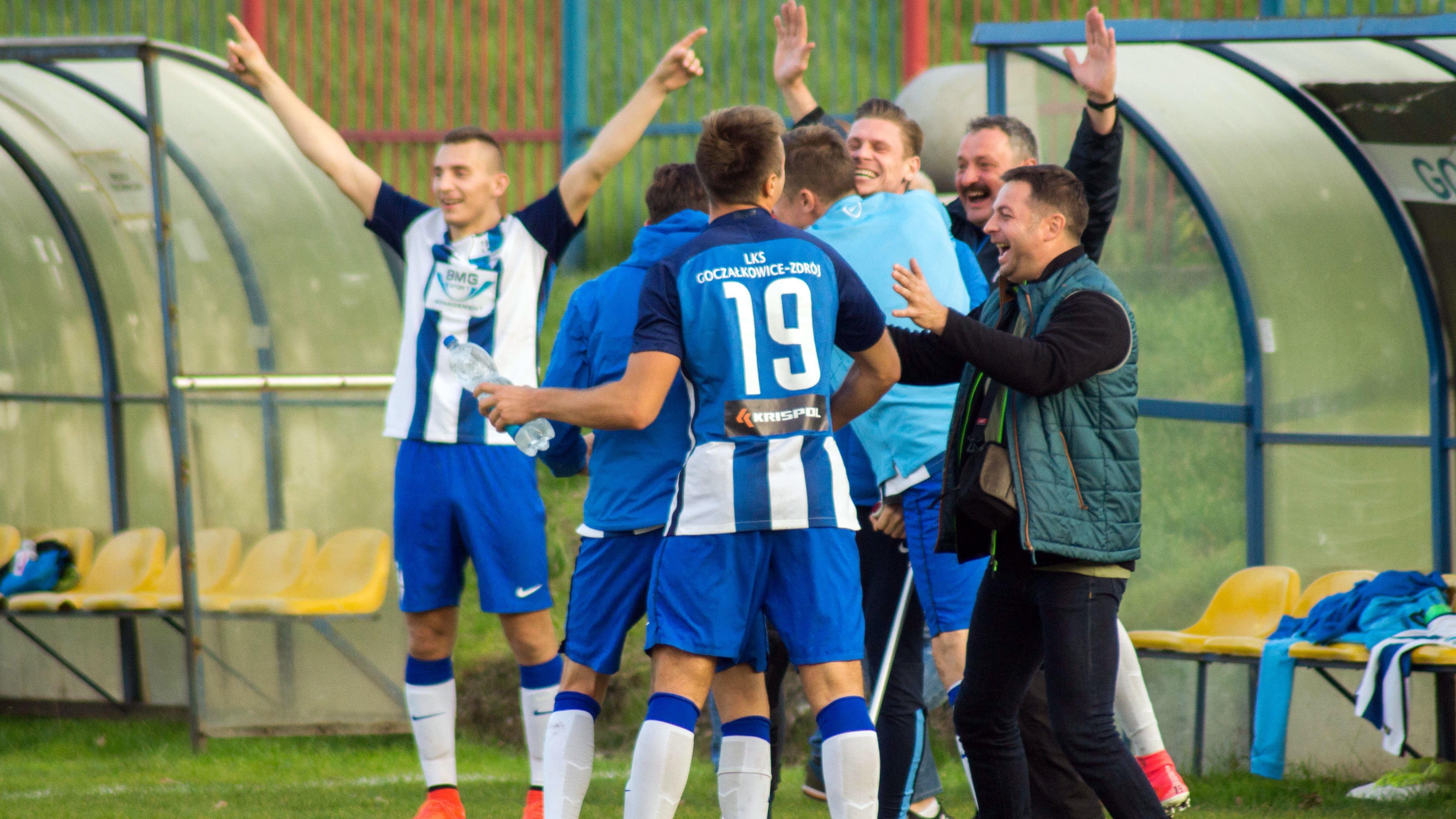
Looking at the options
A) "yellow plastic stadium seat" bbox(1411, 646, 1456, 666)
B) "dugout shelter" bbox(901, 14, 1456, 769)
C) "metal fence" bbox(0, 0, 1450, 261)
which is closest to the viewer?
"yellow plastic stadium seat" bbox(1411, 646, 1456, 666)

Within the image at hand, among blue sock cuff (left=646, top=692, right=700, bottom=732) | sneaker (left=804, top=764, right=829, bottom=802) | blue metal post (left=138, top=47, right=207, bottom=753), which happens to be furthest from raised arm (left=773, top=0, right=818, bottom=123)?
blue metal post (left=138, top=47, right=207, bottom=753)

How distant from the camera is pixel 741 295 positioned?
12.3 feet

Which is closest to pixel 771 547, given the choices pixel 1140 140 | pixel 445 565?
Answer: pixel 445 565

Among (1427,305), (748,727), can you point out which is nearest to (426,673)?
(748,727)

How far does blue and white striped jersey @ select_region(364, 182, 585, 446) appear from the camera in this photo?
5.30 metres

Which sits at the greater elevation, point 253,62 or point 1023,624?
point 253,62

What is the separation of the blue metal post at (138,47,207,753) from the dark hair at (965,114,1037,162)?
375 centimetres

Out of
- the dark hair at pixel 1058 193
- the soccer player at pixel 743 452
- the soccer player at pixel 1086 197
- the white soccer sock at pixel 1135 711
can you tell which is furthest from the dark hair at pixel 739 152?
the white soccer sock at pixel 1135 711

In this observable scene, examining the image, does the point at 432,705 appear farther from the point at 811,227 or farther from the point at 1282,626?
the point at 1282,626

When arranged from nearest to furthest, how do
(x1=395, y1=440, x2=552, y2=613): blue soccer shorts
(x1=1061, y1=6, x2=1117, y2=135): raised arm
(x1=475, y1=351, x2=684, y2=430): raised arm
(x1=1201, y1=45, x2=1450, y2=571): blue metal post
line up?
(x1=475, y1=351, x2=684, y2=430): raised arm
(x1=1061, y1=6, x2=1117, y2=135): raised arm
(x1=395, y1=440, x2=552, y2=613): blue soccer shorts
(x1=1201, y1=45, x2=1450, y2=571): blue metal post

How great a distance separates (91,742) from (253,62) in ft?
13.7

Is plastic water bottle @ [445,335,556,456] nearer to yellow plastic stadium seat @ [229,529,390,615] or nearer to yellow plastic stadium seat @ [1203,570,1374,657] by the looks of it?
yellow plastic stadium seat @ [229,529,390,615]

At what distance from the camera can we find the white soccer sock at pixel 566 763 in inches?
170

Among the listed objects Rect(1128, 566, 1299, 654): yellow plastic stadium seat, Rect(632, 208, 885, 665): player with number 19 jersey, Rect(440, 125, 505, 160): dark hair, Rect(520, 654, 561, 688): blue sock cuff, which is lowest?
Rect(1128, 566, 1299, 654): yellow plastic stadium seat
